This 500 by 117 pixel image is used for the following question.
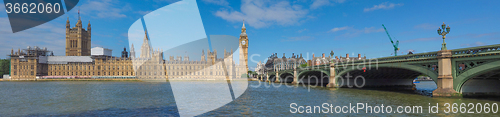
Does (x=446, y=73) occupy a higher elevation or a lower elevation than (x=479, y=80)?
higher

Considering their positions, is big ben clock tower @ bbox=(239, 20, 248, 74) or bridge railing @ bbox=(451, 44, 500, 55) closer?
bridge railing @ bbox=(451, 44, 500, 55)

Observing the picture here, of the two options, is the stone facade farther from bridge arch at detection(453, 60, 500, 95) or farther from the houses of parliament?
bridge arch at detection(453, 60, 500, 95)

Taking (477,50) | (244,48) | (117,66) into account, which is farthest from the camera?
(244,48)

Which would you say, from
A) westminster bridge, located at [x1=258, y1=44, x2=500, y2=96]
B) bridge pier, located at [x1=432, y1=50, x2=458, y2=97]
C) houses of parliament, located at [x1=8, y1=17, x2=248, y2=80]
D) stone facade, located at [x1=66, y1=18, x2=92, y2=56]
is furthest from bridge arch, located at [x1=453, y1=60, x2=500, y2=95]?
stone facade, located at [x1=66, y1=18, x2=92, y2=56]

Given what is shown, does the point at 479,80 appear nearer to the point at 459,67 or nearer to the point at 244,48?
the point at 459,67

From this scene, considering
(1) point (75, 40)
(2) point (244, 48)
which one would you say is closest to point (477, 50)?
(2) point (244, 48)

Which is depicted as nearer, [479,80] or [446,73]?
[446,73]

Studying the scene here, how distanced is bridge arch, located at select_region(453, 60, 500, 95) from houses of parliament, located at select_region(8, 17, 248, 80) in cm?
13719

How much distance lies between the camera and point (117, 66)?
171125 mm

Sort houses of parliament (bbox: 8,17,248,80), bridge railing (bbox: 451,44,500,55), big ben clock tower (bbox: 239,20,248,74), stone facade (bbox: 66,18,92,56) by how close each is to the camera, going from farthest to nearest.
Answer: stone facade (bbox: 66,18,92,56), big ben clock tower (bbox: 239,20,248,74), houses of parliament (bbox: 8,17,248,80), bridge railing (bbox: 451,44,500,55)

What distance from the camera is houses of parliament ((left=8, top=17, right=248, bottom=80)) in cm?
16076

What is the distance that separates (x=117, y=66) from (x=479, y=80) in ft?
560

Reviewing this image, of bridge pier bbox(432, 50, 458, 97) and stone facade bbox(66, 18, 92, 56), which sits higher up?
stone facade bbox(66, 18, 92, 56)

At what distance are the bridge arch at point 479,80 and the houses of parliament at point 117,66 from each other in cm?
13719
